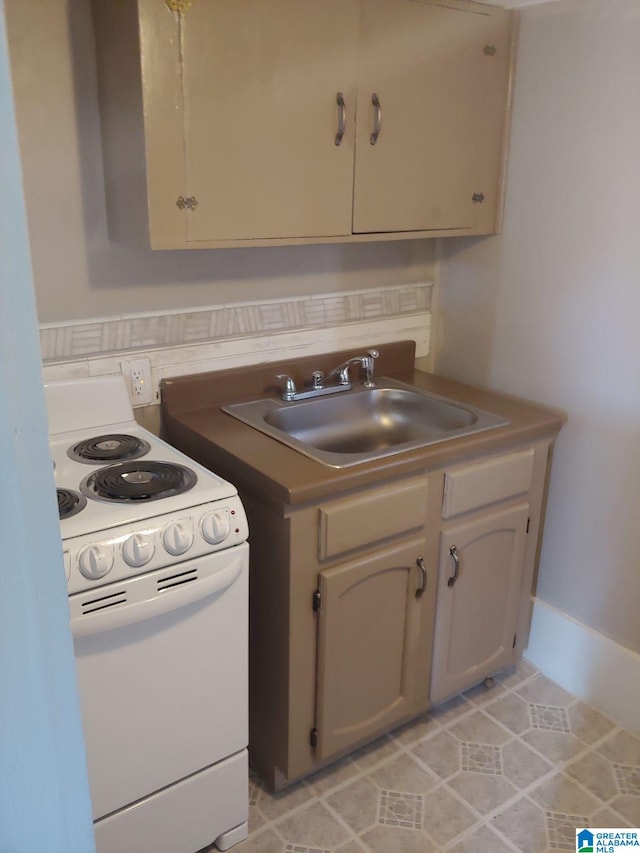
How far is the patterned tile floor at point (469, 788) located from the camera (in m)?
1.76

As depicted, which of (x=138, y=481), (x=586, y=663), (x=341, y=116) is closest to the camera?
(x=138, y=481)

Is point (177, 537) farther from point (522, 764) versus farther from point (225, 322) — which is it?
point (522, 764)

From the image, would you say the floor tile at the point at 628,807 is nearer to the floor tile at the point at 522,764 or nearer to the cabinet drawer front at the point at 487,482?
the floor tile at the point at 522,764

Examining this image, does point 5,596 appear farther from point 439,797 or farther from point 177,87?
point 439,797

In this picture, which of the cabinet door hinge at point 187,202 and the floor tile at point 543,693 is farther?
the floor tile at point 543,693

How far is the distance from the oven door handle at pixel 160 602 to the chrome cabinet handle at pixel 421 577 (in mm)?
526

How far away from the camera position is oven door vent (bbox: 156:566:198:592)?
1.41 meters

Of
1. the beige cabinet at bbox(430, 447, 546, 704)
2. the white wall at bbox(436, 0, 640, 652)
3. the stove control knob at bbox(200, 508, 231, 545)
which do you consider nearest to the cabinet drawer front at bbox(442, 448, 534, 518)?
the beige cabinet at bbox(430, 447, 546, 704)

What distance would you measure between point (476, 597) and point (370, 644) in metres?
0.37

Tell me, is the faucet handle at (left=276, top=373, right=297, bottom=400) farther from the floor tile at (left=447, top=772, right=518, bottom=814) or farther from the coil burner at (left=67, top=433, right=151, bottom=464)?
the floor tile at (left=447, top=772, right=518, bottom=814)

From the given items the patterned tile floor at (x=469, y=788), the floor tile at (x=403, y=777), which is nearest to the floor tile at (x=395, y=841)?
the patterned tile floor at (x=469, y=788)

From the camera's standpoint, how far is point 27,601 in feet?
1.98

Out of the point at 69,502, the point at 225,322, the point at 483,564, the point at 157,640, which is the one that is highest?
the point at 225,322

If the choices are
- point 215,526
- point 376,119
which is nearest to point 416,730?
point 215,526
